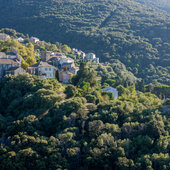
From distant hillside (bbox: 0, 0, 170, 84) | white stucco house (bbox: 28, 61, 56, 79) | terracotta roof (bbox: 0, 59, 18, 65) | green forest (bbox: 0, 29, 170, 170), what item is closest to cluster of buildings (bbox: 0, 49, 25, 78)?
terracotta roof (bbox: 0, 59, 18, 65)

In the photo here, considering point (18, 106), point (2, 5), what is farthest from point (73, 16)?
point (18, 106)

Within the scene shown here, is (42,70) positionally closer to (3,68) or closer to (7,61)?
(7,61)

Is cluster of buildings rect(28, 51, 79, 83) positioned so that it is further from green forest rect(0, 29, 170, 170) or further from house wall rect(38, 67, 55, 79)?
green forest rect(0, 29, 170, 170)

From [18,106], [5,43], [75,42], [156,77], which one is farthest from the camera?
[75,42]

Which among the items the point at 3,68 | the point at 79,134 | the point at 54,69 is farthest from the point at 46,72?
the point at 79,134

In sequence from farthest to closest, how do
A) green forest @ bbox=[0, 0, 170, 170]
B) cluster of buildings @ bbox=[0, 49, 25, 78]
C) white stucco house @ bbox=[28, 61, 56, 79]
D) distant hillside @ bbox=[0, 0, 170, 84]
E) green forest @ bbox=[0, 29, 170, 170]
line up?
distant hillside @ bbox=[0, 0, 170, 84], white stucco house @ bbox=[28, 61, 56, 79], cluster of buildings @ bbox=[0, 49, 25, 78], green forest @ bbox=[0, 0, 170, 170], green forest @ bbox=[0, 29, 170, 170]

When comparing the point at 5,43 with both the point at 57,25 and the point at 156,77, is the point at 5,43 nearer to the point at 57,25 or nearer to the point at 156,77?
the point at 156,77

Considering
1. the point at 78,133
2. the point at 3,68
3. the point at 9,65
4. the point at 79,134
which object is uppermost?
the point at 9,65

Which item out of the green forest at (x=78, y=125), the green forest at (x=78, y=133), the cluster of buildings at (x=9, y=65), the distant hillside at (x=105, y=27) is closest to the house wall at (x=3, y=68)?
the cluster of buildings at (x=9, y=65)
